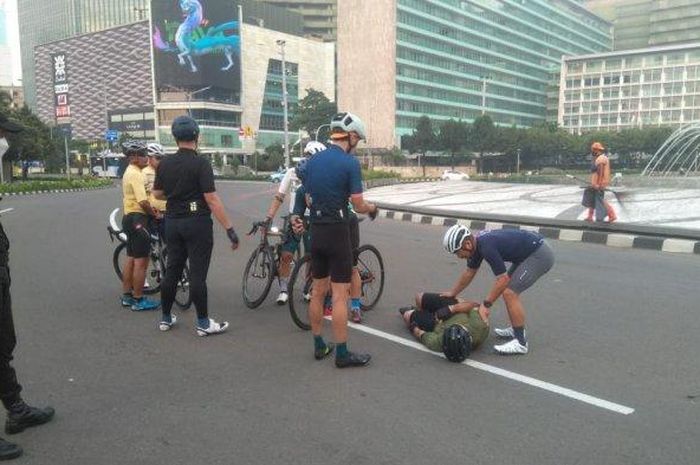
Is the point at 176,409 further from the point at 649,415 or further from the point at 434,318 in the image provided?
the point at 649,415

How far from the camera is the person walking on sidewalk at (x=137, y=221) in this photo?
6.36 m

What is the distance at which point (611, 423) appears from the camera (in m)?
3.65

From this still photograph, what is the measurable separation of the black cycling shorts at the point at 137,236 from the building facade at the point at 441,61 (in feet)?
294

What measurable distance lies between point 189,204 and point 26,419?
2.23 m

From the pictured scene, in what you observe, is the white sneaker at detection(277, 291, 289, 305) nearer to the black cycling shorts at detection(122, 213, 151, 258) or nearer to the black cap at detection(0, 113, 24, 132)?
the black cycling shorts at detection(122, 213, 151, 258)

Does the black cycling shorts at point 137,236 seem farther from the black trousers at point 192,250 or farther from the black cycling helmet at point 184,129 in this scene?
the black cycling helmet at point 184,129

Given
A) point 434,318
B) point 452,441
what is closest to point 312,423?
point 452,441

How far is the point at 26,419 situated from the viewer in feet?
11.7

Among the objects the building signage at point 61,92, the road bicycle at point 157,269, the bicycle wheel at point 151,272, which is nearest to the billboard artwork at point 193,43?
the building signage at point 61,92

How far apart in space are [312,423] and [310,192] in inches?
70.1

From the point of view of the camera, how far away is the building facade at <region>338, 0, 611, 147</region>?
95000mm

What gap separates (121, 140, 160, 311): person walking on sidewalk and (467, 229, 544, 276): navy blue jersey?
351 centimetres

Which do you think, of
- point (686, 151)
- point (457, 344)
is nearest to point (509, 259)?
point (457, 344)

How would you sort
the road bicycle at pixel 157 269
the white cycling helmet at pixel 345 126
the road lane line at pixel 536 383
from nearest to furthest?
the road lane line at pixel 536 383, the white cycling helmet at pixel 345 126, the road bicycle at pixel 157 269
